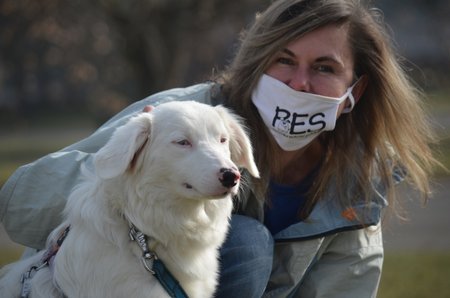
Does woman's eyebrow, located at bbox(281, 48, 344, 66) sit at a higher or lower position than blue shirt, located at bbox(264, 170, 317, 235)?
higher

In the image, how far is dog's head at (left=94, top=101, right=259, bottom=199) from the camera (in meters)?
3.61

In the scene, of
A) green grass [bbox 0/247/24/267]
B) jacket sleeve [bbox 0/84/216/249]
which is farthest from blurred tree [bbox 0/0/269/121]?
jacket sleeve [bbox 0/84/216/249]

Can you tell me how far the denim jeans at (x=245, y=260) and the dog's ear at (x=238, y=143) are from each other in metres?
0.49

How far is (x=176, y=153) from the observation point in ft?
12.3

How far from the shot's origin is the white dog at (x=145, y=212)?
370 cm

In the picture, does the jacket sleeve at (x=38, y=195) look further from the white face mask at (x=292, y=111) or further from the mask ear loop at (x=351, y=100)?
the mask ear loop at (x=351, y=100)

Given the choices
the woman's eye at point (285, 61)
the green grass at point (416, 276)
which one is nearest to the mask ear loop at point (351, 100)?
the woman's eye at point (285, 61)

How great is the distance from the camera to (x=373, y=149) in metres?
4.85

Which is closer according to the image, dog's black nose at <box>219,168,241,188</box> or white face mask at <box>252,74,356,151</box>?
dog's black nose at <box>219,168,241,188</box>

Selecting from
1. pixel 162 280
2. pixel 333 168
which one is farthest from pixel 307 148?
pixel 162 280

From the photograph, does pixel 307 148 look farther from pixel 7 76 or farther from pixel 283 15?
pixel 7 76

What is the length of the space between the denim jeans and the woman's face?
2.89 feet

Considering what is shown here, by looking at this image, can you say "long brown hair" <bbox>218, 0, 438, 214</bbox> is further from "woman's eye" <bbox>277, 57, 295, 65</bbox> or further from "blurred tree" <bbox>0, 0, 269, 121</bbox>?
"blurred tree" <bbox>0, 0, 269, 121</bbox>

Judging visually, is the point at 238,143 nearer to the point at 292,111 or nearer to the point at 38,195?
the point at 292,111
